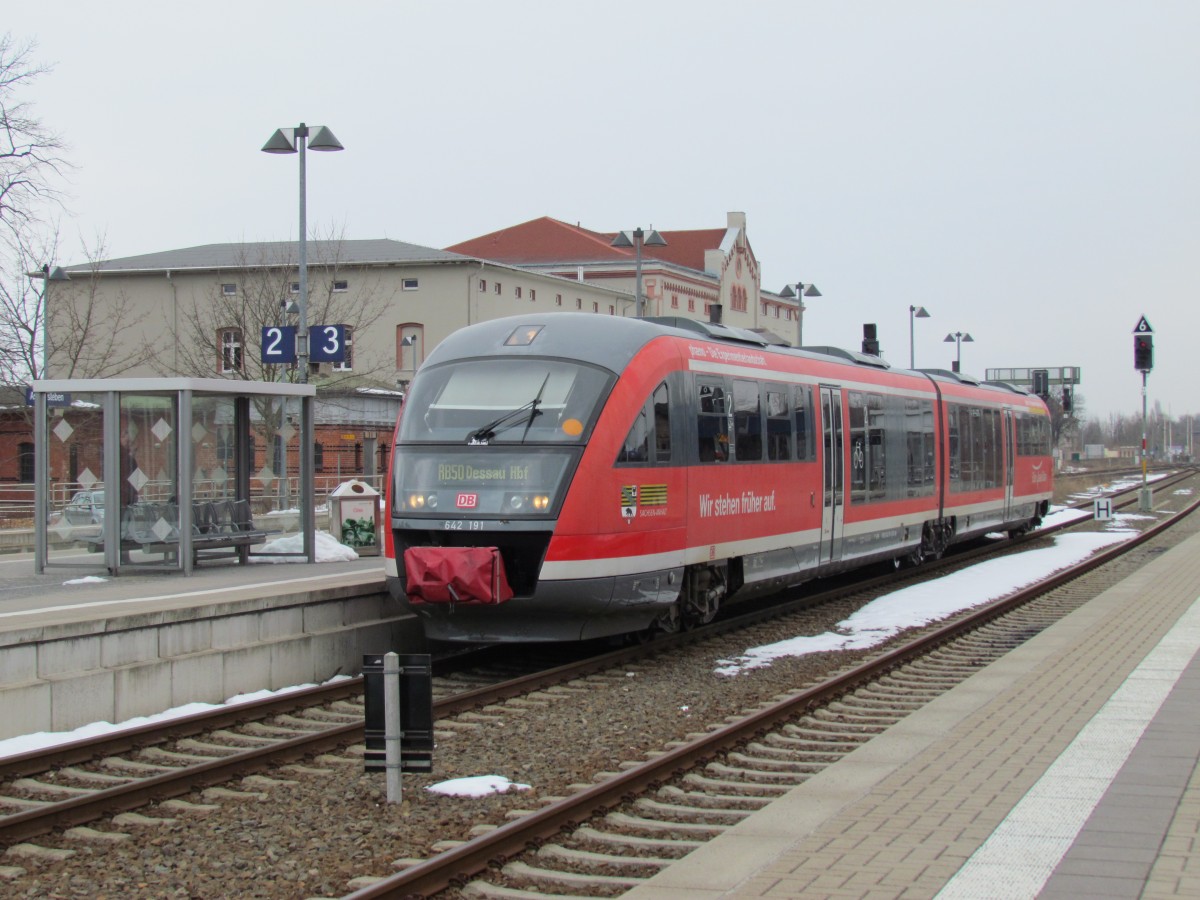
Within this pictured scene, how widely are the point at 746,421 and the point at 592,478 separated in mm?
3453

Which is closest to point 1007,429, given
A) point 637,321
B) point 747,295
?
point 637,321

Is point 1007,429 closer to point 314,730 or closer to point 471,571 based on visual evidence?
point 471,571

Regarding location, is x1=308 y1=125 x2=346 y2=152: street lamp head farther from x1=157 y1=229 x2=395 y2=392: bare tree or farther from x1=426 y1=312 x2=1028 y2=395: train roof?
x1=157 y1=229 x2=395 y2=392: bare tree

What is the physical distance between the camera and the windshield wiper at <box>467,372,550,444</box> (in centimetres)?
1211

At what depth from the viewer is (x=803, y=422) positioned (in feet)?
54.6

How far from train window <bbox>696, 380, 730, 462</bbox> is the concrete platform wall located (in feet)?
11.3

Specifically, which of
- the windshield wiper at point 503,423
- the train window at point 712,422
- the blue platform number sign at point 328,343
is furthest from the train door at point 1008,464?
the windshield wiper at point 503,423

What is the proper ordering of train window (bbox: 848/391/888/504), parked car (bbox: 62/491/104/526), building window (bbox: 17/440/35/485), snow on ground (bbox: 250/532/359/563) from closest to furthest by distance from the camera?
parked car (bbox: 62/491/104/526) → snow on ground (bbox: 250/532/359/563) → train window (bbox: 848/391/888/504) → building window (bbox: 17/440/35/485)

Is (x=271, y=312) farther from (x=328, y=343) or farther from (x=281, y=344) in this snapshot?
(x=328, y=343)

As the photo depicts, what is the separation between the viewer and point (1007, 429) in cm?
2775

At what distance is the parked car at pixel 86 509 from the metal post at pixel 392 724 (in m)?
8.85

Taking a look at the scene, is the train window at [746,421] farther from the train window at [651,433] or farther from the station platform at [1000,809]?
the station platform at [1000,809]

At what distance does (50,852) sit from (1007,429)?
926 inches

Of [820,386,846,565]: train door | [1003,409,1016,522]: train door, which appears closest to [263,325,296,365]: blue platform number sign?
[820,386,846,565]: train door
